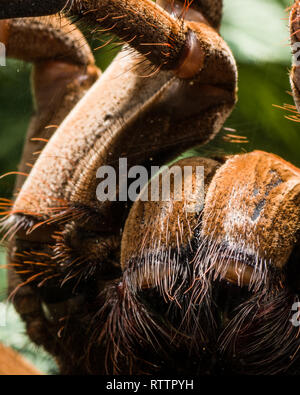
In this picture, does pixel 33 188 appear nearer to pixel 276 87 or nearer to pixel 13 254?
pixel 13 254

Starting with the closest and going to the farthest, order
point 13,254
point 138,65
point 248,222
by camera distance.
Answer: point 248,222 → point 138,65 → point 13,254

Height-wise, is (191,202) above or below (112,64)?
below

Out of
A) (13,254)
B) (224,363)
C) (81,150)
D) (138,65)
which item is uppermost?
(138,65)

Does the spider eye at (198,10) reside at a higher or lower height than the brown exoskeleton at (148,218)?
higher

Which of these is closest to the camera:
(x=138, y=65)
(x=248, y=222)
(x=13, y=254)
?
(x=248, y=222)

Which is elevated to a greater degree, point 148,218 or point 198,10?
point 198,10

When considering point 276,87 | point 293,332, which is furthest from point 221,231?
point 276,87

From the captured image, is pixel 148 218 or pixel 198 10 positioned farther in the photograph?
pixel 198 10

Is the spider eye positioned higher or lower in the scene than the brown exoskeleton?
higher
